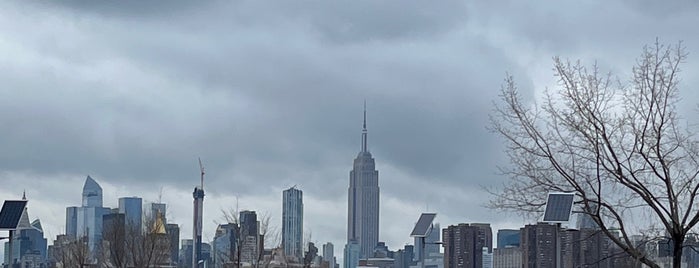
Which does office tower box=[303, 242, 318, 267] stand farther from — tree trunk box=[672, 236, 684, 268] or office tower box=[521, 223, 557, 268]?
tree trunk box=[672, 236, 684, 268]

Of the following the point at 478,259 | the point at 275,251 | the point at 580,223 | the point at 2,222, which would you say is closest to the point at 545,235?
the point at 580,223

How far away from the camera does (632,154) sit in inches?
762

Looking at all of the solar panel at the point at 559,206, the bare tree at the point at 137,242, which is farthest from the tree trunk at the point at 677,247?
the bare tree at the point at 137,242

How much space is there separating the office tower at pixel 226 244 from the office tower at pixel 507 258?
9.89 metres

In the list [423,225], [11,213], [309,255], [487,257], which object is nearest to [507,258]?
[487,257]

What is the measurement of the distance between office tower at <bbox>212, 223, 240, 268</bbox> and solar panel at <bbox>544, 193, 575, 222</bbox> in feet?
68.8

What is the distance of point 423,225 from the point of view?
3033 cm

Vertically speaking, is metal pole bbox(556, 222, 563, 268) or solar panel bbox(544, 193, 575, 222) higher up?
solar panel bbox(544, 193, 575, 222)

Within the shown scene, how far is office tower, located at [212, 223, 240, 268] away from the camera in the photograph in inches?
1613

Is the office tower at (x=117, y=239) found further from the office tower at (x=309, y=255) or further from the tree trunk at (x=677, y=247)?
the tree trunk at (x=677, y=247)

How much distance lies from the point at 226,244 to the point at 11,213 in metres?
22.5

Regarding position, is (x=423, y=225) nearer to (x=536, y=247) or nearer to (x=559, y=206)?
(x=536, y=247)

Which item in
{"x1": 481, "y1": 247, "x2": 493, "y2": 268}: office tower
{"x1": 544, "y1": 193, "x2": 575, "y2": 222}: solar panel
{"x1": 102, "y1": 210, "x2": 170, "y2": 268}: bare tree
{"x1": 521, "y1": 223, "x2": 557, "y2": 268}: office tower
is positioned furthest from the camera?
{"x1": 481, "y1": 247, "x2": 493, "y2": 268}: office tower

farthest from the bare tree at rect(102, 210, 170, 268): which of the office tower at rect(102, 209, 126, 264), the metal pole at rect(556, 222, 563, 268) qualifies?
the metal pole at rect(556, 222, 563, 268)
